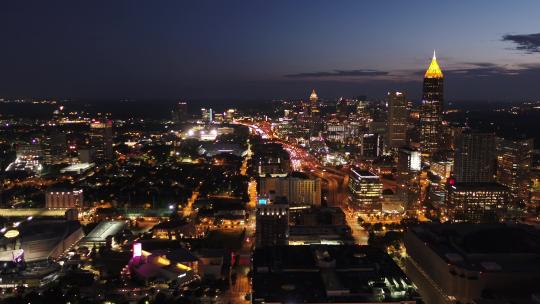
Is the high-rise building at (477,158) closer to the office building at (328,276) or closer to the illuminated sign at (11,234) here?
the office building at (328,276)

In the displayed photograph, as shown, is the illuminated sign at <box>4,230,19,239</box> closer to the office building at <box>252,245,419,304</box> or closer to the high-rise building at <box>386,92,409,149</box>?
the office building at <box>252,245,419,304</box>

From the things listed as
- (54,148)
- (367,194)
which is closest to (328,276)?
(367,194)

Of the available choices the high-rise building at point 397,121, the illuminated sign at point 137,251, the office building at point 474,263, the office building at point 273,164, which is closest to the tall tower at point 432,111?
the high-rise building at point 397,121

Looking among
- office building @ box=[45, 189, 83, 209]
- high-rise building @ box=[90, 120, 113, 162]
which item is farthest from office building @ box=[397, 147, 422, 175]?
high-rise building @ box=[90, 120, 113, 162]

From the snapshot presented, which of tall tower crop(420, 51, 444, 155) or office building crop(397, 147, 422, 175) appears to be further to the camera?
tall tower crop(420, 51, 444, 155)

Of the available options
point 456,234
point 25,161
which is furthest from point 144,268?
point 25,161
